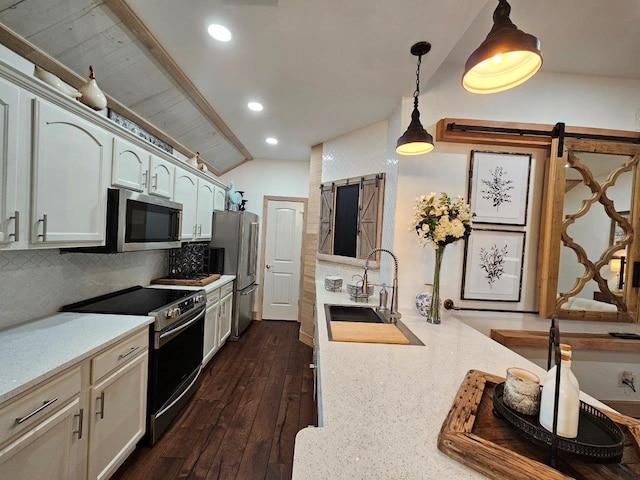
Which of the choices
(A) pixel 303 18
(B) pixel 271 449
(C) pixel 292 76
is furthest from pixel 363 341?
(C) pixel 292 76

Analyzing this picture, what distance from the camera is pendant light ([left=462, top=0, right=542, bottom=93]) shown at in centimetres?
94

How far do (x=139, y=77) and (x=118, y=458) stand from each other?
2507mm

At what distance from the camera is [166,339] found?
1.93m

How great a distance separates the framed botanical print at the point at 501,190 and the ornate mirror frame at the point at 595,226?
0.17 meters

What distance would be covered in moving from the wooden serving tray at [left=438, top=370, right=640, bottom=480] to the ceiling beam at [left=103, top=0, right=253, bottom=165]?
2.48 metres

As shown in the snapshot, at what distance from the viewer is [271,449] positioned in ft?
6.44

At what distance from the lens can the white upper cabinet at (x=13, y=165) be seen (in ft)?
3.86

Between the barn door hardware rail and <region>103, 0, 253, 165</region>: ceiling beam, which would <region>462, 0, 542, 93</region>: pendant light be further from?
<region>103, 0, 253, 165</region>: ceiling beam

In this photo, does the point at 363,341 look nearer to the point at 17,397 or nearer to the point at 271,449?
the point at 271,449

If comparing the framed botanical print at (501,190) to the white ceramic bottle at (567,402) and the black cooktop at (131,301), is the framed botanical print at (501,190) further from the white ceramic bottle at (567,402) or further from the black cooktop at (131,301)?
the black cooktop at (131,301)

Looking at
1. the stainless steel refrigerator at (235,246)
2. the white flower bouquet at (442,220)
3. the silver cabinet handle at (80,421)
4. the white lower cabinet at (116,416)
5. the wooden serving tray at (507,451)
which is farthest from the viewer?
the stainless steel refrigerator at (235,246)

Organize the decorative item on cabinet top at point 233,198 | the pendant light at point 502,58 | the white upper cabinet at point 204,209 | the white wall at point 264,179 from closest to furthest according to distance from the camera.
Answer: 1. the pendant light at point 502,58
2. the white upper cabinet at point 204,209
3. the decorative item on cabinet top at point 233,198
4. the white wall at point 264,179

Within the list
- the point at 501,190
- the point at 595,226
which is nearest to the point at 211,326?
the point at 501,190

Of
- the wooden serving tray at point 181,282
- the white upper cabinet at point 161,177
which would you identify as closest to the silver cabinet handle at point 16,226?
the white upper cabinet at point 161,177
